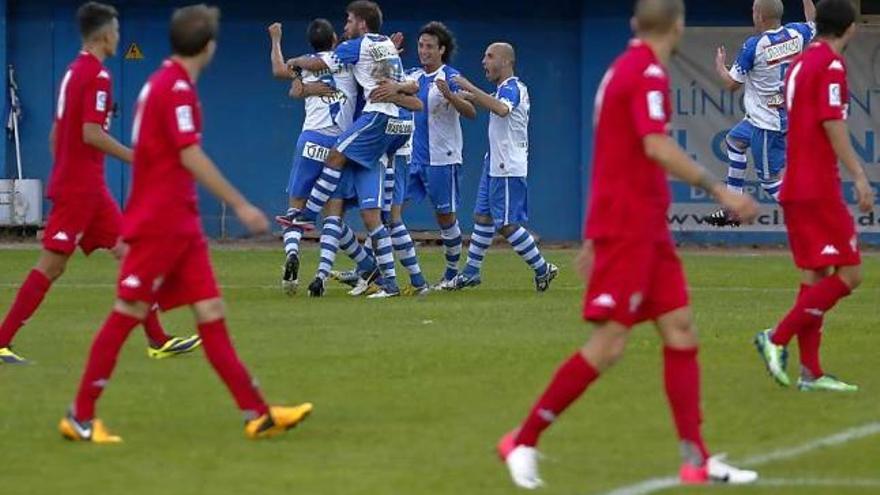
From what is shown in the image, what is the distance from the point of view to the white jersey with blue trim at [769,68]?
2038cm

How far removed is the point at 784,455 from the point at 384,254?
8.66 m

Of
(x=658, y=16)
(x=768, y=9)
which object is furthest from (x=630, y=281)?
(x=768, y=9)

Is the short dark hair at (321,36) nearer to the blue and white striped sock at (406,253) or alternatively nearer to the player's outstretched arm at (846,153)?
the blue and white striped sock at (406,253)

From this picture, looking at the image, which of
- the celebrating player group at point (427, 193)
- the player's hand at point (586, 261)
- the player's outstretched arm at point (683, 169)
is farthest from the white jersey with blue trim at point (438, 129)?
the player's outstretched arm at point (683, 169)

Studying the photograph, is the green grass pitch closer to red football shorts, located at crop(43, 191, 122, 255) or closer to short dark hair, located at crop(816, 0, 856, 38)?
red football shorts, located at crop(43, 191, 122, 255)

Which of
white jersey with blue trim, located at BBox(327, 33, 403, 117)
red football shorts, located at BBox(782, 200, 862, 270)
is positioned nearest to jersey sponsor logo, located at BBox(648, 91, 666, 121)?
red football shorts, located at BBox(782, 200, 862, 270)

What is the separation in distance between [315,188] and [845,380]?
680 cm

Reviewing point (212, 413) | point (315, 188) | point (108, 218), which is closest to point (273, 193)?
point (315, 188)

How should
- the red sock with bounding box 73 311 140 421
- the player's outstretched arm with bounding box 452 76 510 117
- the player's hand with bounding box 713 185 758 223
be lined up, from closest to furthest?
the player's hand with bounding box 713 185 758 223 < the red sock with bounding box 73 311 140 421 < the player's outstretched arm with bounding box 452 76 510 117

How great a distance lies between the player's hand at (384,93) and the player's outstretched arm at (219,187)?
822 centimetres

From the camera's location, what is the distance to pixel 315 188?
1778cm

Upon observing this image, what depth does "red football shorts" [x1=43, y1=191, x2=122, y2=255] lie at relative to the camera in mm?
12297

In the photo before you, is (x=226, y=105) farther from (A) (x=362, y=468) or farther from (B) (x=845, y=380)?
(A) (x=362, y=468)

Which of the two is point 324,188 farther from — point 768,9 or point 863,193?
point 863,193
